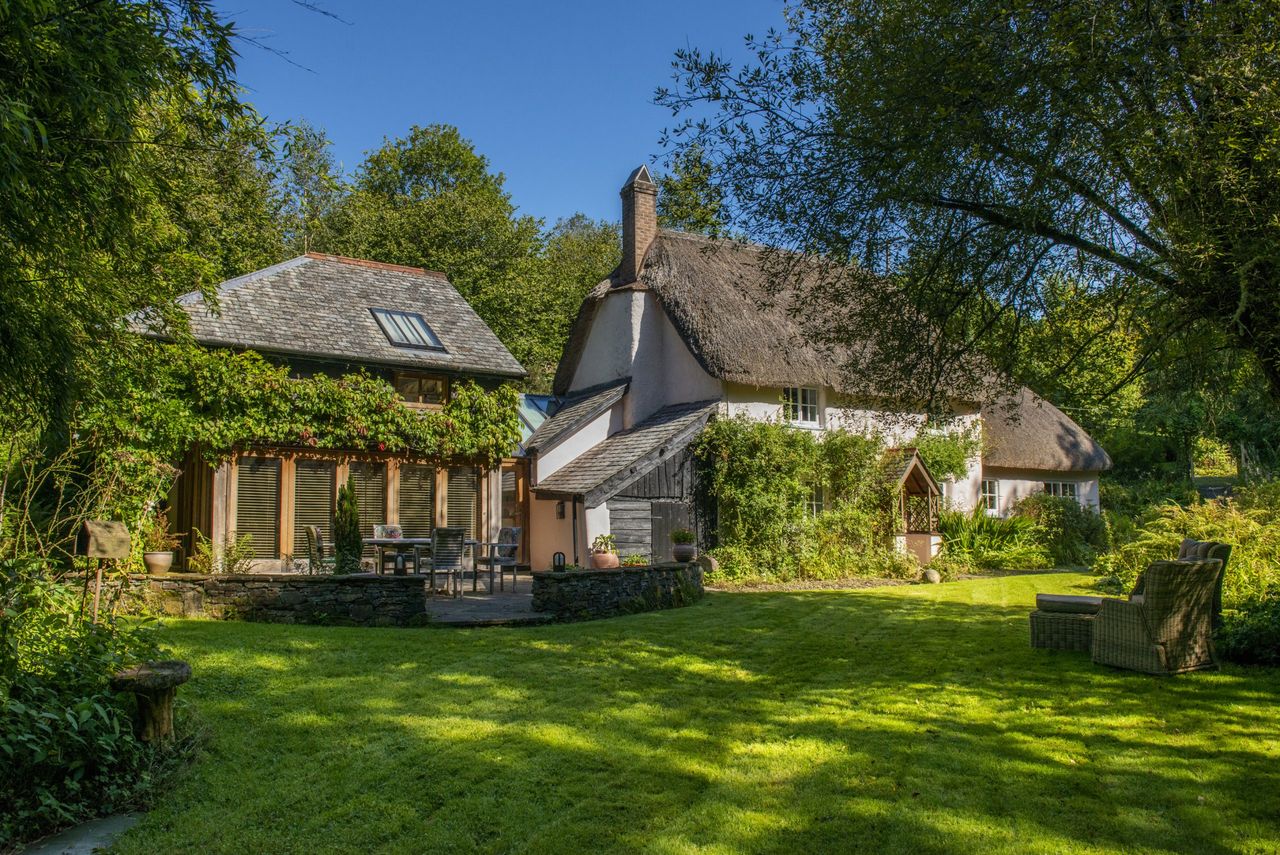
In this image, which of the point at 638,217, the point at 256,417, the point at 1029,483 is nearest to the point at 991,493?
the point at 1029,483

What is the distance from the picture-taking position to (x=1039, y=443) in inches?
977

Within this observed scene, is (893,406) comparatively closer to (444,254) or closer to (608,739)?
(608,739)

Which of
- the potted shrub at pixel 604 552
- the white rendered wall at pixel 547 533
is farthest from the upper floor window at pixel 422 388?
the potted shrub at pixel 604 552

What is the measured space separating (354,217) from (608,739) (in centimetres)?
2760

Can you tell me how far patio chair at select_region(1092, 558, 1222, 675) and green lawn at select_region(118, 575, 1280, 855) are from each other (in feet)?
0.69

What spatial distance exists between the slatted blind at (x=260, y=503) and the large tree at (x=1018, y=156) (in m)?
10.8

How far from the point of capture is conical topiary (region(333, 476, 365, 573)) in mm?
15719

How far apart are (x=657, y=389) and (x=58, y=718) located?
16.6 m

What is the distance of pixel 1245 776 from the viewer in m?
5.40

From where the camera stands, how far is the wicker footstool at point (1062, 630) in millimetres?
9023

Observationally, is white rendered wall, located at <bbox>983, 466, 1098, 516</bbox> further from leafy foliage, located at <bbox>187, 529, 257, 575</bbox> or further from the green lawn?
leafy foliage, located at <bbox>187, 529, 257, 575</bbox>

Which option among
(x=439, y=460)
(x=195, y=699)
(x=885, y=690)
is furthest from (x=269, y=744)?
(x=439, y=460)

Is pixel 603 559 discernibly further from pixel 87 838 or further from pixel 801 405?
pixel 87 838

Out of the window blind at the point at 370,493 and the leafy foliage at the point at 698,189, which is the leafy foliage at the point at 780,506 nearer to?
the window blind at the point at 370,493
